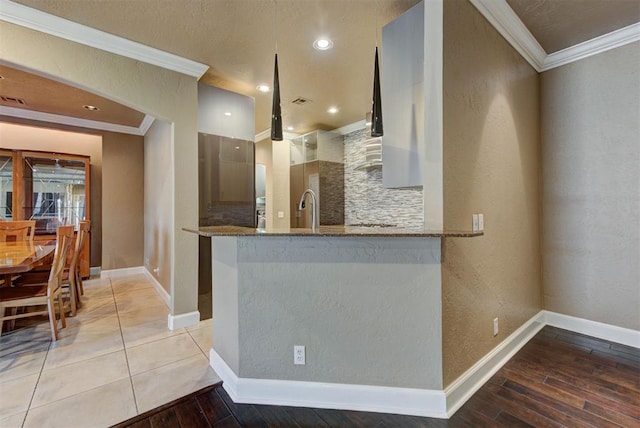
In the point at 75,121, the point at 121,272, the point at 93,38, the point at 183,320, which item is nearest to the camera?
the point at 93,38

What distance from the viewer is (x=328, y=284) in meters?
1.73

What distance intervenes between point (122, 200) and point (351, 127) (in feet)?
14.6

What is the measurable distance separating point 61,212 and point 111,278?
1.34 m

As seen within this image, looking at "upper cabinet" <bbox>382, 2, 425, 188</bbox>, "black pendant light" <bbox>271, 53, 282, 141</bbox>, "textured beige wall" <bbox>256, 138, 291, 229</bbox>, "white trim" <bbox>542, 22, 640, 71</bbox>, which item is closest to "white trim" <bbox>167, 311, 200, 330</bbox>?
"black pendant light" <bbox>271, 53, 282, 141</bbox>

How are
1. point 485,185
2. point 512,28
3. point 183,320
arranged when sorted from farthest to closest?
point 183,320 → point 512,28 → point 485,185

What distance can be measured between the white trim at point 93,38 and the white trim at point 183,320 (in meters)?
2.58

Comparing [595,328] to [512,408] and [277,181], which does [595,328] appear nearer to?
[512,408]

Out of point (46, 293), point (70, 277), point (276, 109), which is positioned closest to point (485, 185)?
point (276, 109)

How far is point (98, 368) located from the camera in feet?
7.07

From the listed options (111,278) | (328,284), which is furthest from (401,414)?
(111,278)

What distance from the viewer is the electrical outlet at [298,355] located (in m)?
1.75

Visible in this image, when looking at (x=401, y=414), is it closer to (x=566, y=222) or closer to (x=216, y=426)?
(x=216, y=426)

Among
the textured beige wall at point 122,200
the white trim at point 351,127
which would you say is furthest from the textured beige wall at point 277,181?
the textured beige wall at point 122,200

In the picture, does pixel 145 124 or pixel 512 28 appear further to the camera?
pixel 145 124
